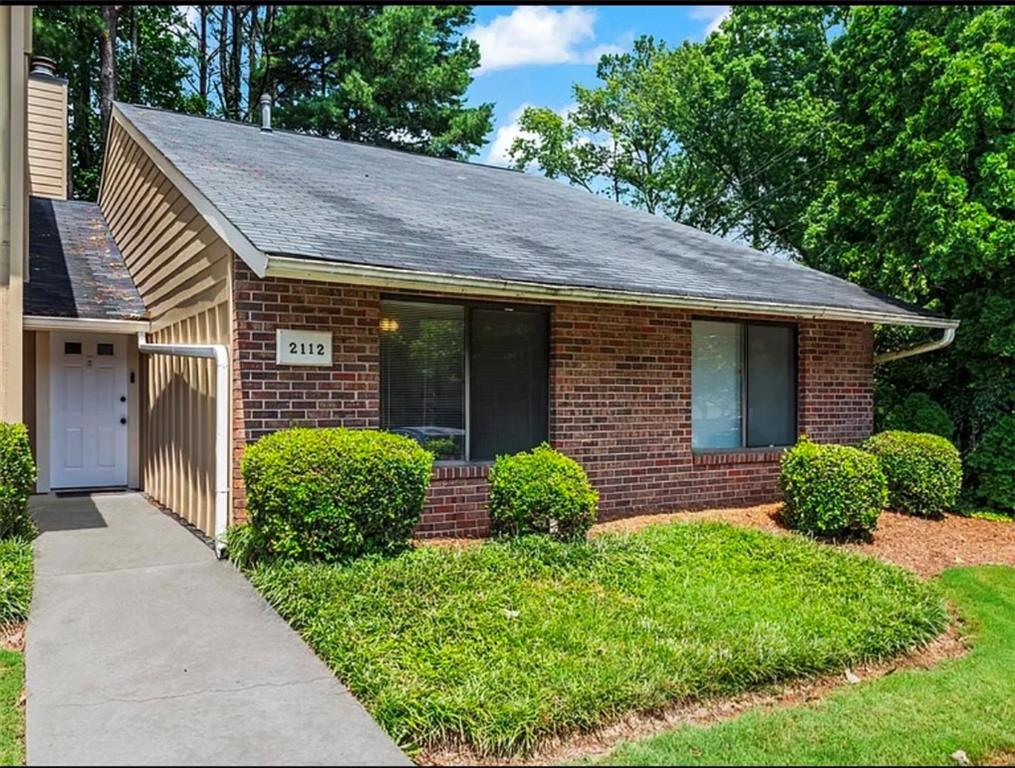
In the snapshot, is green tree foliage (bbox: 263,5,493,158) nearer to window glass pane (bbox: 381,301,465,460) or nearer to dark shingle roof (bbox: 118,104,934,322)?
dark shingle roof (bbox: 118,104,934,322)

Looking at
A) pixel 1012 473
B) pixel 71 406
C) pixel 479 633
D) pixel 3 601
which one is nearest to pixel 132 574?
pixel 3 601

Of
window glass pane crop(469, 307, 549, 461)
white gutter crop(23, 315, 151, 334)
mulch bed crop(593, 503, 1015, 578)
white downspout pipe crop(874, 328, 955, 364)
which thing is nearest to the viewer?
mulch bed crop(593, 503, 1015, 578)

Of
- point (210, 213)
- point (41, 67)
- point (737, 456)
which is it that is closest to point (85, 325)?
point (210, 213)

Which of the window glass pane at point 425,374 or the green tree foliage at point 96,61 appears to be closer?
the window glass pane at point 425,374

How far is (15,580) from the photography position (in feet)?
17.1

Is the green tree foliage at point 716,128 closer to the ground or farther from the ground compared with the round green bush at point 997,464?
farther from the ground

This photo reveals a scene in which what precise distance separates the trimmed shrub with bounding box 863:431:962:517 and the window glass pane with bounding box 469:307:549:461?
4.34 meters

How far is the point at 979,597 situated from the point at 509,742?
4.55m

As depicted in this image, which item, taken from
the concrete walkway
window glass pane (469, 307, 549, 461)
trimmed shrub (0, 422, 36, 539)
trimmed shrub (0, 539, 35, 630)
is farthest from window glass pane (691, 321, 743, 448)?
trimmed shrub (0, 422, 36, 539)

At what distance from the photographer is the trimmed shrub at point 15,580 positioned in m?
4.84

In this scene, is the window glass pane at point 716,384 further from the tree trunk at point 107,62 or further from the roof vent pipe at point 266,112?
the tree trunk at point 107,62

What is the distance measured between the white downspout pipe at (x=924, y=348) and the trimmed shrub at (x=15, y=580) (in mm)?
10091

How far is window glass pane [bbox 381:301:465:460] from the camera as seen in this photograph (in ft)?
22.5

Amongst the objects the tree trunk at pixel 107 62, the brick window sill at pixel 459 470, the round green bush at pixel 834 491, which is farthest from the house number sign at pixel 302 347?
the tree trunk at pixel 107 62
